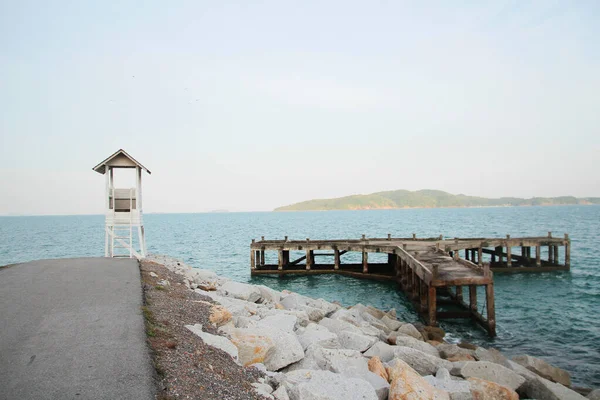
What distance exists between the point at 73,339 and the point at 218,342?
2.40m

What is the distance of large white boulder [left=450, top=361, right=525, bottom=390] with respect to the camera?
8953mm

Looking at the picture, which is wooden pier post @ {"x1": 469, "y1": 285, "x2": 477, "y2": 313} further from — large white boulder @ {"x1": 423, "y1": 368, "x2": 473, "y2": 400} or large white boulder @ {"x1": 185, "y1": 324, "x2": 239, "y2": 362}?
large white boulder @ {"x1": 185, "y1": 324, "x2": 239, "y2": 362}

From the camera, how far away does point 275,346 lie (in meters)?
8.41

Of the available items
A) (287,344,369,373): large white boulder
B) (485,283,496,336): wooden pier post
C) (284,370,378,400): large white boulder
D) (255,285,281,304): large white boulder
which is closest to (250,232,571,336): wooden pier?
(485,283,496,336): wooden pier post

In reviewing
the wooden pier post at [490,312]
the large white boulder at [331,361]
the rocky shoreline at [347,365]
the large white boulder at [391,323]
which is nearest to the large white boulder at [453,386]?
the rocky shoreline at [347,365]

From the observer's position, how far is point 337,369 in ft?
27.5

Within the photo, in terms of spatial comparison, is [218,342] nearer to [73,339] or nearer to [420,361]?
[73,339]

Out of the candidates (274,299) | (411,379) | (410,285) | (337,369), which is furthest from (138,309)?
(410,285)

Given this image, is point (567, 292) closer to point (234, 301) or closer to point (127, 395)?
point (234, 301)

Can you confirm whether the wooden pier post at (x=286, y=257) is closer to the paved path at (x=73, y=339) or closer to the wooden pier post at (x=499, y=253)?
the wooden pier post at (x=499, y=253)

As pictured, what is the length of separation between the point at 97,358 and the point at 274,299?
9821mm

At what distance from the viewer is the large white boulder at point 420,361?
9594 mm

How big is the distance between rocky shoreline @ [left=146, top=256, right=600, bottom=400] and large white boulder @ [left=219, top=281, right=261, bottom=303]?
194 cm

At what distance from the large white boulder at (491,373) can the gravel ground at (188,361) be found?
5.01 m
